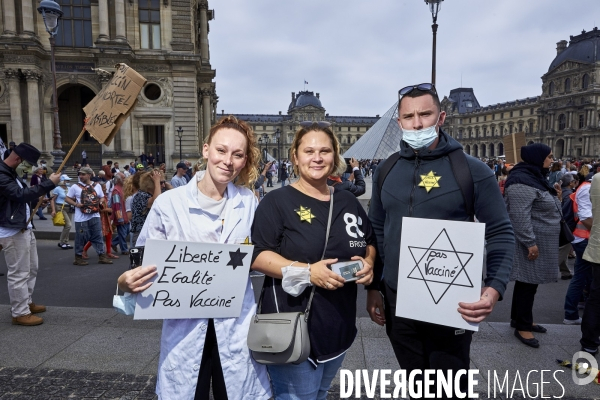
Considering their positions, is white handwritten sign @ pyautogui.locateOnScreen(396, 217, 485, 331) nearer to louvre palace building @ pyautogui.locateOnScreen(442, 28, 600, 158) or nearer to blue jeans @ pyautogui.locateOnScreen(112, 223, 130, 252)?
blue jeans @ pyautogui.locateOnScreen(112, 223, 130, 252)

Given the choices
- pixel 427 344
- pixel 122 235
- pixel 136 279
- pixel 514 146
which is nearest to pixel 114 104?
pixel 136 279

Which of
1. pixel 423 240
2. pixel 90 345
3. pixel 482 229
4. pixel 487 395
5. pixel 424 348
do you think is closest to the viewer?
pixel 482 229

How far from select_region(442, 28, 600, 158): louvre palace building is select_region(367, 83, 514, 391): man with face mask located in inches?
3957

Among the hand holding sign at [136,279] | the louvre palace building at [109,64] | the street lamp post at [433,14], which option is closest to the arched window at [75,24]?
the louvre palace building at [109,64]

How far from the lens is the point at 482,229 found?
202cm

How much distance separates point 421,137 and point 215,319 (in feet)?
5.03

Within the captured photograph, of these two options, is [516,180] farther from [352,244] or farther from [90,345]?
[90,345]

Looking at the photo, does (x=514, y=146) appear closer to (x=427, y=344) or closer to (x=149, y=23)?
(x=427, y=344)

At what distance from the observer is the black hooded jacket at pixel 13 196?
453cm

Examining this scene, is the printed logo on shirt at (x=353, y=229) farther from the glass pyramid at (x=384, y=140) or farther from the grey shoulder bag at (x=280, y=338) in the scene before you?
the glass pyramid at (x=384, y=140)

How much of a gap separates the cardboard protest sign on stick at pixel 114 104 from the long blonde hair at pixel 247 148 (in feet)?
7.55

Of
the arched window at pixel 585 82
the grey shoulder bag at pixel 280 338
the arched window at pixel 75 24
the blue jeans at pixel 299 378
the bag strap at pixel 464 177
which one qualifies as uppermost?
the arched window at pixel 585 82

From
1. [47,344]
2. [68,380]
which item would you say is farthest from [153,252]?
[47,344]

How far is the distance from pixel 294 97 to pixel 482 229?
144 meters
